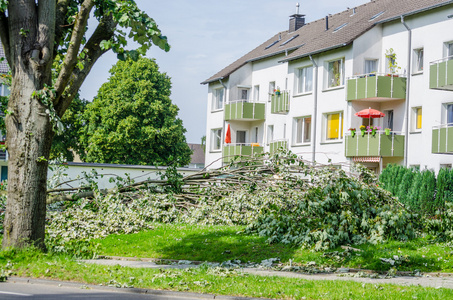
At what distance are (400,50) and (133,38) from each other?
24393 millimetres

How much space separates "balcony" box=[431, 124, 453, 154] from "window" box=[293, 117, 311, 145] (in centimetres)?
1074

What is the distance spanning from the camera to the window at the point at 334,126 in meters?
36.3

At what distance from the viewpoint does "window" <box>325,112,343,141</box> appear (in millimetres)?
36312

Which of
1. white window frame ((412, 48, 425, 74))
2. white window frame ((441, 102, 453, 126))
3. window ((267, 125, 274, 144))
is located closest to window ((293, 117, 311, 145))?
window ((267, 125, 274, 144))

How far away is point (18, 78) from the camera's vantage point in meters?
12.1

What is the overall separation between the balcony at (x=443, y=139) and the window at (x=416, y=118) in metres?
2.48

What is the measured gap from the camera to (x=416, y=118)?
32375 millimetres

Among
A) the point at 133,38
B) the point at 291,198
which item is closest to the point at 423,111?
the point at 291,198

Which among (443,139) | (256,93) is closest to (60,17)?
(443,139)

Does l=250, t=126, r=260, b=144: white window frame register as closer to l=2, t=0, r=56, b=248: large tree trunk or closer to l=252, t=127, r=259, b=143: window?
l=252, t=127, r=259, b=143: window

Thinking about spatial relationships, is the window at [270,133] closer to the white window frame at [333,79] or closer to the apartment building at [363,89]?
the apartment building at [363,89]

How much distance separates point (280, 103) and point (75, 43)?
3002cm

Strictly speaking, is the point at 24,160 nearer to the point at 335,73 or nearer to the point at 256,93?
the point at 335,73

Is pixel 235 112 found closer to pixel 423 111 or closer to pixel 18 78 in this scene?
pixel 423 111
